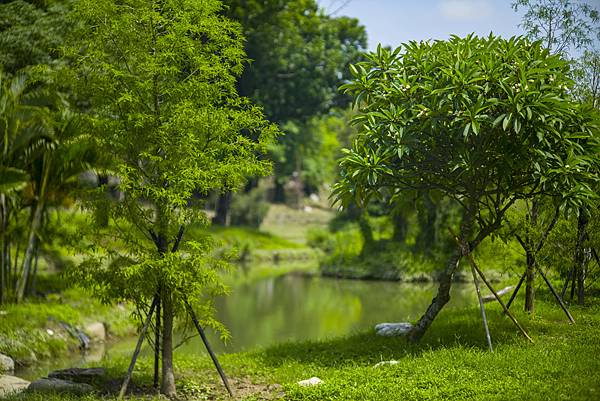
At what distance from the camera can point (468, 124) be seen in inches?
366

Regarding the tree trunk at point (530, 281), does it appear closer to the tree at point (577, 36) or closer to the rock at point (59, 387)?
the tree at point (577, 36)

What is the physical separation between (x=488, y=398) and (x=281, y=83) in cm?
3044

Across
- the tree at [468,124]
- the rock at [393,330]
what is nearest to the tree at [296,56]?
the rock at [393,330]

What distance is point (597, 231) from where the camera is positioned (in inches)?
474

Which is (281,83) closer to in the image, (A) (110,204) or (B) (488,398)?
(A) (110,204)

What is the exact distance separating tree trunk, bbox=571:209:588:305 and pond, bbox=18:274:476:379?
4.37 m

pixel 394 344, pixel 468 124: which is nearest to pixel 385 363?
pixel 394 344

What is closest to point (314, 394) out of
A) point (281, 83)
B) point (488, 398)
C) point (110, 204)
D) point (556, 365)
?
point (488, 398)

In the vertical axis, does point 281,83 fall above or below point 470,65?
above

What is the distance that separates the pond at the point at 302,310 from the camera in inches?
617

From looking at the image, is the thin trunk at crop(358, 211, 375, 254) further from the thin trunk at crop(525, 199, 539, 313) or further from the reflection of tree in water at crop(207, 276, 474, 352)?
the thin trunk at crop(525, 199, 539, 313)

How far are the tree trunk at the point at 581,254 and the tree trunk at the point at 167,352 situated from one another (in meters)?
7.39

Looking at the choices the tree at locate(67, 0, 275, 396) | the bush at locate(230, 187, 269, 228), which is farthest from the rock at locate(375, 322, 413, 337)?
the bush at locate(230, 187, 269, 228)

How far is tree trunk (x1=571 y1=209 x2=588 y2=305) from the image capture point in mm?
12109
